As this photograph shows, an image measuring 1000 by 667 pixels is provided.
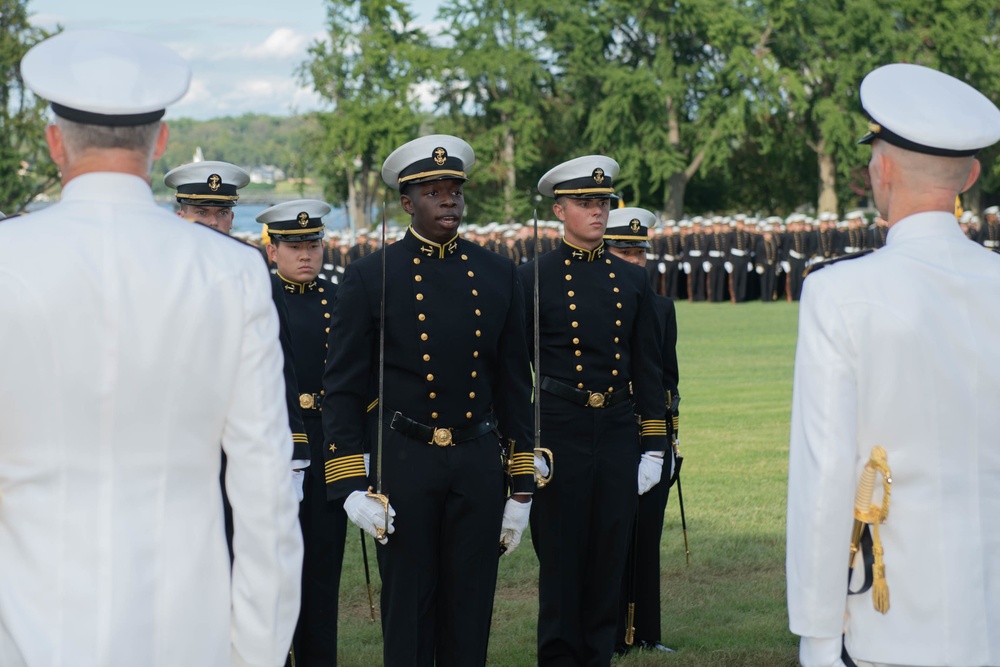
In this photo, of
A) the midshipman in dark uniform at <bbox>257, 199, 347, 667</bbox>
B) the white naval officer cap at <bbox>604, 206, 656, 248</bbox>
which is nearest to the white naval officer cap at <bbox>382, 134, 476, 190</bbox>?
the midshipman in dark uniform at <bbox>257, 199, 347, 667</bbox>

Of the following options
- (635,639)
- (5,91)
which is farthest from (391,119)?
(635,639)

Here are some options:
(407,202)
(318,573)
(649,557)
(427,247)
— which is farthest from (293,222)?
(649,557)

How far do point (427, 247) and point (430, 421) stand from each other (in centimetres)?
70

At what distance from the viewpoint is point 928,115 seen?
3.38m

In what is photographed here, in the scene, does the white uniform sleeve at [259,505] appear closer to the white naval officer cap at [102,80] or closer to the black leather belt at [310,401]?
the white naval officer cap at [102,80]

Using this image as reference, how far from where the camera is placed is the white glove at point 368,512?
5.09m

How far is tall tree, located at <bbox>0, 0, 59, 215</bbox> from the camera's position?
135ft

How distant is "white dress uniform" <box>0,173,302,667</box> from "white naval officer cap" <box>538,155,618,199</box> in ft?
12.2

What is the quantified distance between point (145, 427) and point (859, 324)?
1653 mm

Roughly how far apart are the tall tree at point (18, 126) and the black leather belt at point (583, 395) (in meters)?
36.5

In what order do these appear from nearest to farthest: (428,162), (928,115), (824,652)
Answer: (824,652)
(928,115)
(428,162)

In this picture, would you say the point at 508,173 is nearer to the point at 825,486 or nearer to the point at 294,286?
the point at 294,286

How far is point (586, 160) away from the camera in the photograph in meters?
6.75

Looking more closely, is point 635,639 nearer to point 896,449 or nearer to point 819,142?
point 896,449
